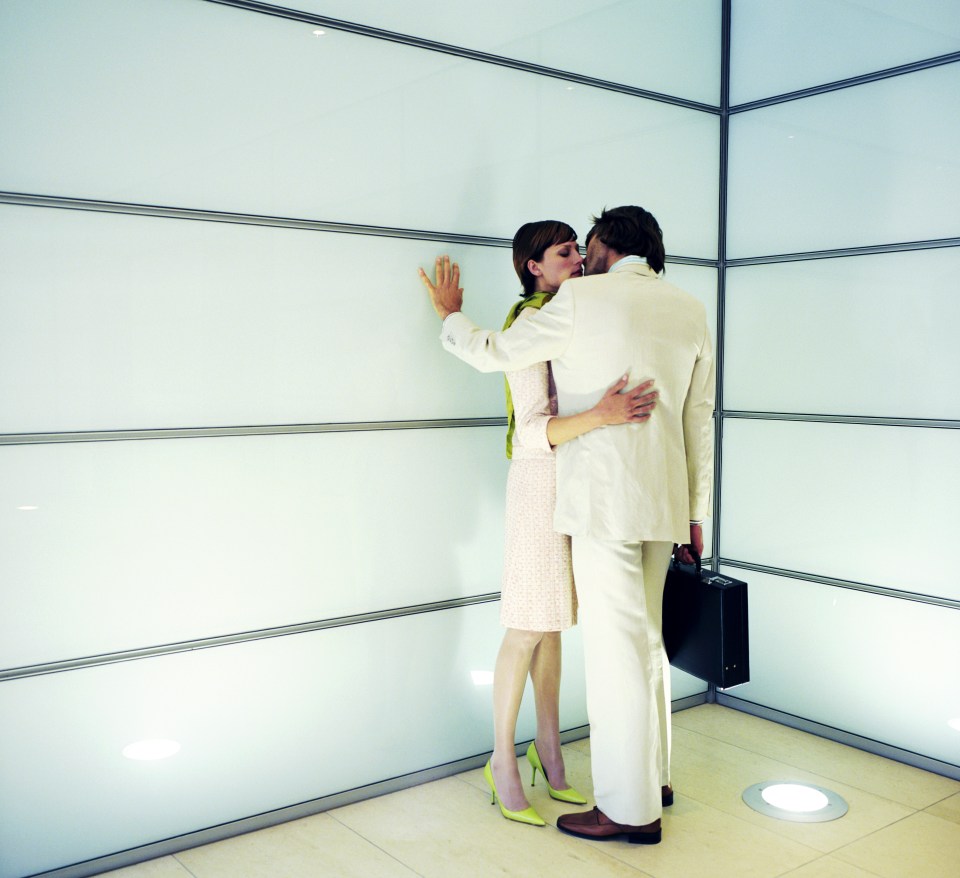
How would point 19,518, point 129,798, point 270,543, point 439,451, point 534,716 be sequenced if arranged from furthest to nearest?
point 534,716, point 439,451, point 270,543, point 129,798, point 19,518

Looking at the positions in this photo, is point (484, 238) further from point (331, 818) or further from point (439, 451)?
point (331, 818)

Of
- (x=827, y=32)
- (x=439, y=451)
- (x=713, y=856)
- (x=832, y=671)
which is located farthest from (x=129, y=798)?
(x=827, y=32)

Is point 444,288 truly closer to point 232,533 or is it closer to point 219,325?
point 219,325

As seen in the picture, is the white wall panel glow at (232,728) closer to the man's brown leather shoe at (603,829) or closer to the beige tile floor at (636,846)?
the beige tile floor at (636,846)

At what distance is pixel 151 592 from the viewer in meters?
2.46

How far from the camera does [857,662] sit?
3.27 meters

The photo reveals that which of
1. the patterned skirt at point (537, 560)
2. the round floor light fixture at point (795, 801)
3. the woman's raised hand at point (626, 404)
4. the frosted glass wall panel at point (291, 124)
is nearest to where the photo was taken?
the frosted glass wall panel at point (291, 124)

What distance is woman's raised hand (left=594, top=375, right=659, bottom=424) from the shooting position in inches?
96.0

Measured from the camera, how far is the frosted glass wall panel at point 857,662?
3051 mm

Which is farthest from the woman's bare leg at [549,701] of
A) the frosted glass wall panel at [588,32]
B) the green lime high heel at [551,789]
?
the frosted glass wall panel at [588,32]

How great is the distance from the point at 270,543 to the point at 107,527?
415mm

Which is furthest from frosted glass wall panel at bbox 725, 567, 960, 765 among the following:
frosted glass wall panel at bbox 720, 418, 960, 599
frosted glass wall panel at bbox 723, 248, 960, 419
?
frosted glass wall panel at bbox 723, 248, 960, 419

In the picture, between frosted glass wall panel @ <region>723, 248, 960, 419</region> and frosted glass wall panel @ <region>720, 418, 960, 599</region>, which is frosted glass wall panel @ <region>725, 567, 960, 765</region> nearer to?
frosted glass wall panel @ <region>720, 418, 960, 599</region>

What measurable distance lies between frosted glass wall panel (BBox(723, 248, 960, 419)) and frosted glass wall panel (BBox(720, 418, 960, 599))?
89 millimetres
